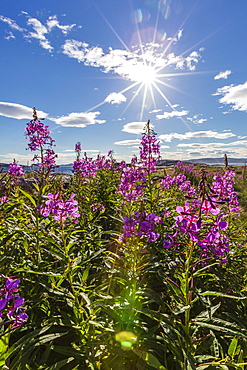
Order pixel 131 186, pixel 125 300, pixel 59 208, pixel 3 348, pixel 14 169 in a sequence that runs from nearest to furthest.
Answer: pixel 3 348 → pixel 125 300 → pixel 59 208 → pixel 131 186 → pixel 14 169

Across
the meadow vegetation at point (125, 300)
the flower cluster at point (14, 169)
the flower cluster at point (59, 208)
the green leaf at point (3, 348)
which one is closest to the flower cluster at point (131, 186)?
the meadow vegetation at point (125, 300)

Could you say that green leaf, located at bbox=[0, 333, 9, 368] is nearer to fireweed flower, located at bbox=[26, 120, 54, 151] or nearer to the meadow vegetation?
the meadow vegetation

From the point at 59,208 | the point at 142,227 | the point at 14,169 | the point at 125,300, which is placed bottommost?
the point at 125,300

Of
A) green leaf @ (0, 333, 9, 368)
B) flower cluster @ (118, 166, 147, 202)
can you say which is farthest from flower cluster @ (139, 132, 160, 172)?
green leaf @ (0, 333, 9, 368)

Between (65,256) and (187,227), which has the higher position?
(187,227)

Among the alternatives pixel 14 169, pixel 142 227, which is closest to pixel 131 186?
pixel 142 227

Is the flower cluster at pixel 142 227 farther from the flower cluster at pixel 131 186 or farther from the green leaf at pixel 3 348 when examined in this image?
the green leaf at pixel 3 348

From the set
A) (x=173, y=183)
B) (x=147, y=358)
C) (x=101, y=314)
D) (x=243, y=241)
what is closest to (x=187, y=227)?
(x=147, y=358)

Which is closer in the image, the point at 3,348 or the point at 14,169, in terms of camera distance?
the point at 3,348

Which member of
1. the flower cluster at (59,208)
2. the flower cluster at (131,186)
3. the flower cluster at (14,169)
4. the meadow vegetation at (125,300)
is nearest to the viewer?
the meadow vegetation at (125,300)

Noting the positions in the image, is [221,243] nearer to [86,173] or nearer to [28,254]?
[28,254]

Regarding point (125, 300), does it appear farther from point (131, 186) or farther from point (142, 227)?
point (131, 186)

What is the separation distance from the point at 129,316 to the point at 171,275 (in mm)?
975

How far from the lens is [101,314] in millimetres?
2242
